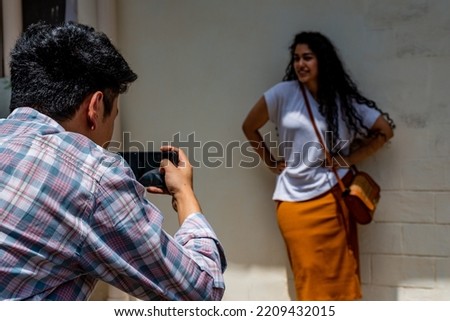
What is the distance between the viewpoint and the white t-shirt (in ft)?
11.1

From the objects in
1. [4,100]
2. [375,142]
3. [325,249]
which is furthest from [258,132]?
[4,100]

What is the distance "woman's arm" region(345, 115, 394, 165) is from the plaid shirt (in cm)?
231

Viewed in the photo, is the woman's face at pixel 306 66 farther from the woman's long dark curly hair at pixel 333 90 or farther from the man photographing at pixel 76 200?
the man photographing at pixel 76 200

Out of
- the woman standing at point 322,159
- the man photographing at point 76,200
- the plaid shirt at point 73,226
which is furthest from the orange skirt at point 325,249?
the plaid shirt at point 73,226

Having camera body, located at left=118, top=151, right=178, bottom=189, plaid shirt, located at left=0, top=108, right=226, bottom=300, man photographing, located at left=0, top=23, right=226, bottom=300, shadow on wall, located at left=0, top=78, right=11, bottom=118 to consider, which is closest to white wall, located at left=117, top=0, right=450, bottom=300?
shadow on wall, located at left=0, top=78, right=11, bottom=118

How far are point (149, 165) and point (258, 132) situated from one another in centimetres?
207

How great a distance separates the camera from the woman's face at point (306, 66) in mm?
3398

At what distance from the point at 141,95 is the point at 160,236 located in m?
2.96

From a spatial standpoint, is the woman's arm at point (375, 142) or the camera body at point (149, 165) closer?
the camera body at point (149, 165)

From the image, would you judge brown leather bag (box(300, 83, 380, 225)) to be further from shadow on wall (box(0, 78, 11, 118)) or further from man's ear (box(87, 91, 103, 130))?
man's ear (box(87, 91, 103, 130))

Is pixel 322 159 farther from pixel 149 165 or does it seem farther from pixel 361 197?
pixel 149 165

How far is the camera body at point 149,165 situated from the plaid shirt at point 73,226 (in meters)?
0.28

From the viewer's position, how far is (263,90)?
3795 mm
